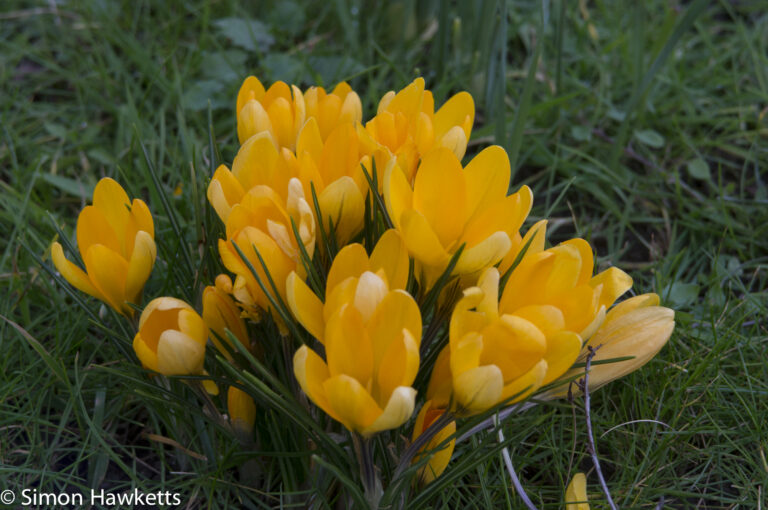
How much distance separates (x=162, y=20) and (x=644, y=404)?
1847mm

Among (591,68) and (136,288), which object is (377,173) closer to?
(136,288)

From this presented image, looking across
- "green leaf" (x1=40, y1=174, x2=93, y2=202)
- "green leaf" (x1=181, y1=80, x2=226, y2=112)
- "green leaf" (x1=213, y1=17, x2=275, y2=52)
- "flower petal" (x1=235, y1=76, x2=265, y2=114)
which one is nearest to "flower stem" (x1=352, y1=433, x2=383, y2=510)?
"flower petal" (x1=235, y1=76, x2=265, y2=114)

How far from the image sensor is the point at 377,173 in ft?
3.40

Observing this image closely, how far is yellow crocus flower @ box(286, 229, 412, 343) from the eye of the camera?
0.87 meters

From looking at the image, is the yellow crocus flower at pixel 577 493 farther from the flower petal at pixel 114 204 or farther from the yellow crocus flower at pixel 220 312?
the flower petal at pixel 114 204

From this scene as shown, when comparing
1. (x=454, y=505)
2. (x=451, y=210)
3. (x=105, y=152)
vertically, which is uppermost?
(x=451, y=210)

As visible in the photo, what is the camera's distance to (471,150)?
211 centimetres

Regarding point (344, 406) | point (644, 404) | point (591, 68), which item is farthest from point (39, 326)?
point (591, 68)

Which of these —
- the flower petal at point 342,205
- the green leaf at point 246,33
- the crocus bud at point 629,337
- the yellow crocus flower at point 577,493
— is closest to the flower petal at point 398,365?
the flower petal at point 342,205

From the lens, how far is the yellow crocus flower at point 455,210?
0.91 metres

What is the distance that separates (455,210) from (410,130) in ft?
0.61

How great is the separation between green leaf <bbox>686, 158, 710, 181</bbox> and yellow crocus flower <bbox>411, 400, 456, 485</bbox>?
4.01 ft

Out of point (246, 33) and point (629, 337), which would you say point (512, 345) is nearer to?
point (629, 337)

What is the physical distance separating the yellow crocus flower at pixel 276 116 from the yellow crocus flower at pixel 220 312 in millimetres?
255
